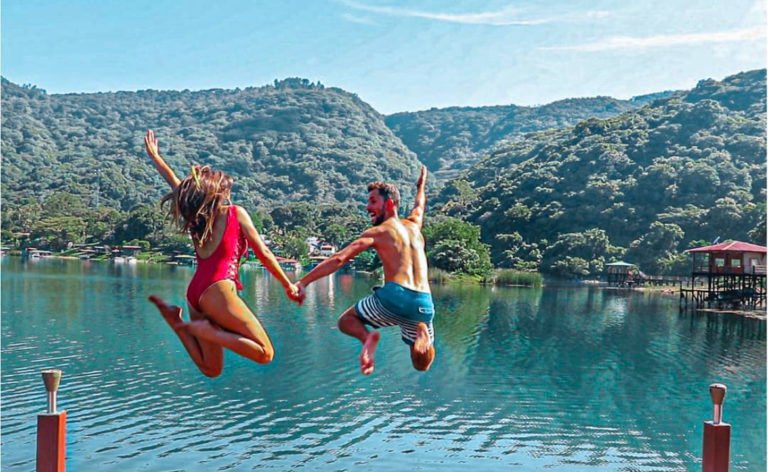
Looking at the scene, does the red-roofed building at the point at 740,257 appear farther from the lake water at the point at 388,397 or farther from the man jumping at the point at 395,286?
the man jumping at the point at 395,286

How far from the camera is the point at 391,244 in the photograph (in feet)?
19.7

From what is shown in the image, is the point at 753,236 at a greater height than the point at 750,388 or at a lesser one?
greater

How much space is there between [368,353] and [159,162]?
2178 millimetres

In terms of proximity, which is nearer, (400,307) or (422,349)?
(422,349)

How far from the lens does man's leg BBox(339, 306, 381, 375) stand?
6.11 metres

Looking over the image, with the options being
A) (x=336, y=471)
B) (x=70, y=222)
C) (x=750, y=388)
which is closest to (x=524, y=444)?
(x=336, y=471)

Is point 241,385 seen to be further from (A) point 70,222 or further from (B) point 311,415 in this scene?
(A) point 70,222

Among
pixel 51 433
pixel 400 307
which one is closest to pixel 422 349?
pixel 400 307

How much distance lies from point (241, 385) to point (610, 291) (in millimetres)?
61977

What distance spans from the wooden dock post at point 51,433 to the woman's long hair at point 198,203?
5.20 m

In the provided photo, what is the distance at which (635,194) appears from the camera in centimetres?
11338

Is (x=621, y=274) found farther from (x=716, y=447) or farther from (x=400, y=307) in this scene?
(x=400, y=307)

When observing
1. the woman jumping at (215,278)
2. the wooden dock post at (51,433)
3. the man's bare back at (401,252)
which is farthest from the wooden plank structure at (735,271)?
the woman jumping at (215,278)

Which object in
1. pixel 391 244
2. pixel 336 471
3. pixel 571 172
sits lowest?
pixel 336 471
